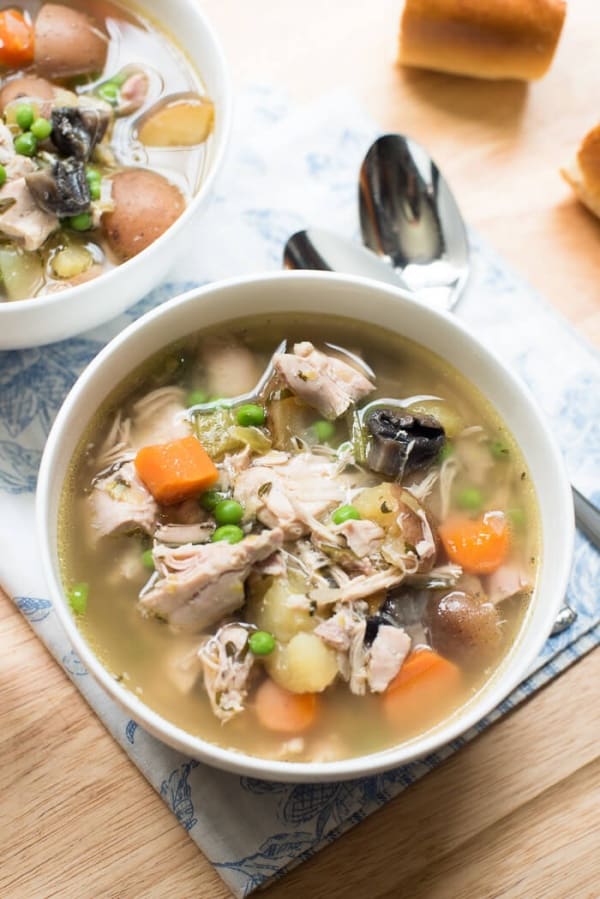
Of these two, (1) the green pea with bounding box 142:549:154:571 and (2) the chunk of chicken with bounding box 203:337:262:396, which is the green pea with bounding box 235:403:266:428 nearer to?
(2) the chunk of chicken with bounding box 203:337:262:396

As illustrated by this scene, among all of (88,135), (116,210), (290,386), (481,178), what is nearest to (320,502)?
(290,386)

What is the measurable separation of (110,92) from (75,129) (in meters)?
0.21

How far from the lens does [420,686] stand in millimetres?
1786

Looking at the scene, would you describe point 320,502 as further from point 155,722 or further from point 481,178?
point 481,178

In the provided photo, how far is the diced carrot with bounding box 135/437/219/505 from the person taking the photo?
1822 millimetres

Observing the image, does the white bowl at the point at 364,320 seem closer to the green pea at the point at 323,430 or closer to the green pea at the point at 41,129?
the green pea at the point at 323,430

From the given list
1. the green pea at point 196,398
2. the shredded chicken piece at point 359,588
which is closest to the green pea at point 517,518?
the shredded chicken piece at point 359,588

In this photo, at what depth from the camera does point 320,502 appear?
1.86 m

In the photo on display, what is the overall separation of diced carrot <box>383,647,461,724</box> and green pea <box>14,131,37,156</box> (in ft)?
4.26

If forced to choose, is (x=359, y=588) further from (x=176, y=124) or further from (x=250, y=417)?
(x=176, y=124)

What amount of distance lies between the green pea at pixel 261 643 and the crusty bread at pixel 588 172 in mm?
1418

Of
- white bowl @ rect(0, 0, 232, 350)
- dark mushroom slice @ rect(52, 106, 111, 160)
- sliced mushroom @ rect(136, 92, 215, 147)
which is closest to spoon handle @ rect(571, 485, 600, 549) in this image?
white bowl @ rect(0, 0, 232, 350)

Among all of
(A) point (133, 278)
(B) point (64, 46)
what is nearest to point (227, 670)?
(A) point (133, 278)

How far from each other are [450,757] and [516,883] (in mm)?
257
